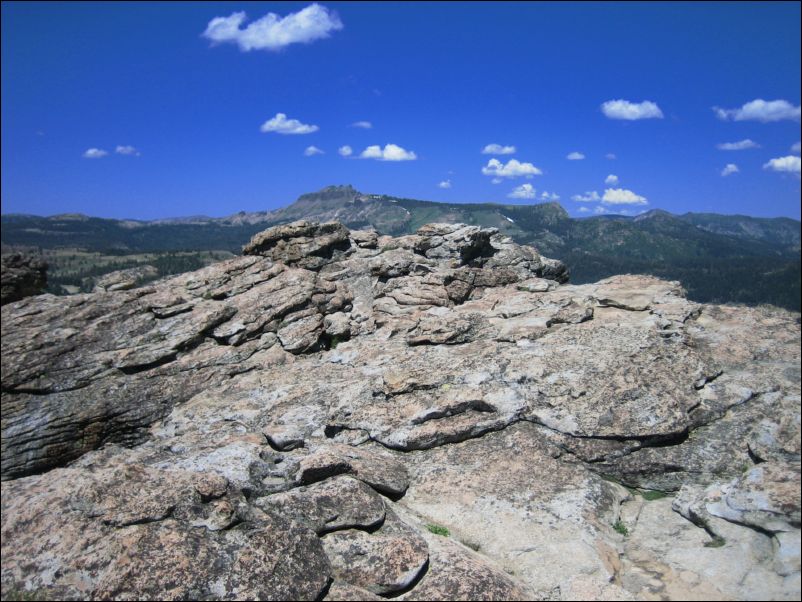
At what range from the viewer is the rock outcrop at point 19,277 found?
35031mm

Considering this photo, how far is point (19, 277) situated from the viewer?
36.1 m

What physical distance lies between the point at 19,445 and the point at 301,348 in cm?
1462

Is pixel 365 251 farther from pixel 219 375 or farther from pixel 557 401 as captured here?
pixel 557 401

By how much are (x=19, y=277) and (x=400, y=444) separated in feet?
114

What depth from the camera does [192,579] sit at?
11.0 meters

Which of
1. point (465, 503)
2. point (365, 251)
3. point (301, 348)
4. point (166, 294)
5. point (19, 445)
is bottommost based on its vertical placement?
point (19, 445)

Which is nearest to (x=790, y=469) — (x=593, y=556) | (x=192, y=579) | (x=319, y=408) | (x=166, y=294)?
(x=593, y=556)

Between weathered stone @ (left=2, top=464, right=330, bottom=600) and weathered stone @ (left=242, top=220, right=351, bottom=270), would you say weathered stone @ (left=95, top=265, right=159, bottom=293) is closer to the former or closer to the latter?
weathered stone @ (left=242, top=220, right=351, bottom=270)

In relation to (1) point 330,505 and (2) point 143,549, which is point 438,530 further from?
(2) point 143,549

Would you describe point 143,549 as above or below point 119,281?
below

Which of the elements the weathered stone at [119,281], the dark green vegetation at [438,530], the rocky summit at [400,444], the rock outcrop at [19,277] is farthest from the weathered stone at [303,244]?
the dark green vegetation at [438,530]

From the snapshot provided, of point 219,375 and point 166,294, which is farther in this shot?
point 166,294

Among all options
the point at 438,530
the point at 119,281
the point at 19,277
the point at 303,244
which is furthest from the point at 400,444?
the point at 19,277

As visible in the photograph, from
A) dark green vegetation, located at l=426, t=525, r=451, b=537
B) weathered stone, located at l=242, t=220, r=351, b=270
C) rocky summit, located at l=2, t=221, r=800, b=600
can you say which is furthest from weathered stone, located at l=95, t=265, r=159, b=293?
dark green vegetation, located at l=426, t=525, r=451, b=537
